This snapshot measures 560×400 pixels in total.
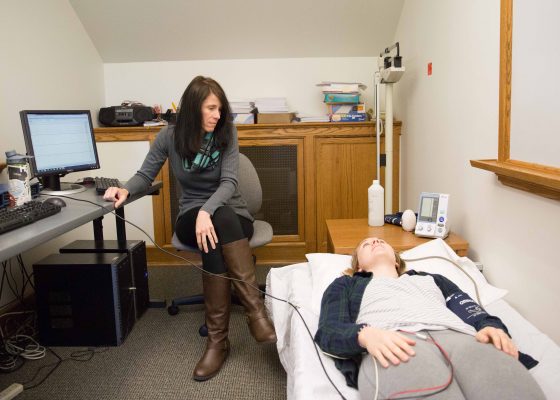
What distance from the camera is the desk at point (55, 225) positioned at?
1.19 meters

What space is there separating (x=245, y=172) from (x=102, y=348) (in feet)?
3.32

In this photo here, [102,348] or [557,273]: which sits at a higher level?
[557,273]

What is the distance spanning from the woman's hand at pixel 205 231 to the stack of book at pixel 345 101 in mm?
1409

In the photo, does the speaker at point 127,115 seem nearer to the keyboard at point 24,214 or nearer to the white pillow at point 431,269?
the keyboard at point 24,214

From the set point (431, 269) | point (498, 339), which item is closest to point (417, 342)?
point (498, 339)

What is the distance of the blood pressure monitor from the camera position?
6.50ft

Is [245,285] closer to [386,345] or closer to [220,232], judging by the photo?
[220,232]

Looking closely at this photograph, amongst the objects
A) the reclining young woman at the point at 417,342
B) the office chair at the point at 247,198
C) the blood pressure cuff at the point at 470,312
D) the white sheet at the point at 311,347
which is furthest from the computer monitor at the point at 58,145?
the blood pressure cuff at the point at 470,312

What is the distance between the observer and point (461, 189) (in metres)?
2.10

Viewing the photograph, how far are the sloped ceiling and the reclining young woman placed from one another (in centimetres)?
194

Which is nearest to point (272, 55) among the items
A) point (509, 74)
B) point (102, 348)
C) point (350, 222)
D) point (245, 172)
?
point (245, 172)

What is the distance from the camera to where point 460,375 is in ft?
3.61

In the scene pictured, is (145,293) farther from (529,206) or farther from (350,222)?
(529,206)

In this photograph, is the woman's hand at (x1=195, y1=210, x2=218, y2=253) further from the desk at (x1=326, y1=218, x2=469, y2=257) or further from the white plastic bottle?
the white plastic bottle
